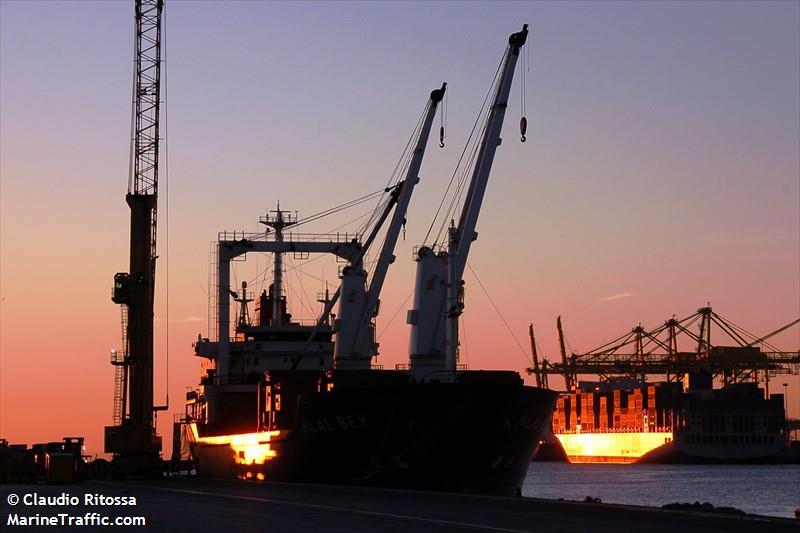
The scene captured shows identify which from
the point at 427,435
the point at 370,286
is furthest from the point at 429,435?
the point at 370,286

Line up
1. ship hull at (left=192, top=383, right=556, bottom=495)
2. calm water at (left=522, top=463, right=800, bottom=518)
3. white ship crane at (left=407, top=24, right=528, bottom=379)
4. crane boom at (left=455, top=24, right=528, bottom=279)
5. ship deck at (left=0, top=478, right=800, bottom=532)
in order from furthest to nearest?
calm water at (left=522, top=463, right=800, bottom=518)
crane boom at (left=455, top=24, right=528, bottom=279)
white ship crane at (left=407, top=24, right=528, bottom=379)
ship hull at (left=192, top=383, right=556, bottom=495)
ship deck at (left=0, top=478, right=800, bottom=532)

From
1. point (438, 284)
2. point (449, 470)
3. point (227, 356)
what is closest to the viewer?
point (449, 470)

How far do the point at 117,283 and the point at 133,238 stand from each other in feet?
9.70

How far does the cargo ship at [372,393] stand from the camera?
169 ft

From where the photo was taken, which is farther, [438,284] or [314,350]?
[314,350]

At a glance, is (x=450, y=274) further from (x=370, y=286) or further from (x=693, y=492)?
(x=693, y=492)

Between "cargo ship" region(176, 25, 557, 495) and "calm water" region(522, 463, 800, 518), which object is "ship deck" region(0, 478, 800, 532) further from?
"calm water" region(522, 463, 800, 518)

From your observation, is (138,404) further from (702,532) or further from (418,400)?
(702,532)

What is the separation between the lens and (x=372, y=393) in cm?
5209

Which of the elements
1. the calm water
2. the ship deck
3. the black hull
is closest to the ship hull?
the black hull

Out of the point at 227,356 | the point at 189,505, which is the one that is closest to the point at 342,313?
the point at 227,356

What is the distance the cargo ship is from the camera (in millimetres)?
51500

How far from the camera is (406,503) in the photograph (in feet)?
113

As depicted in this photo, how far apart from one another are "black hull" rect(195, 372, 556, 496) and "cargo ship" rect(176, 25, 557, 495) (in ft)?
0.17
